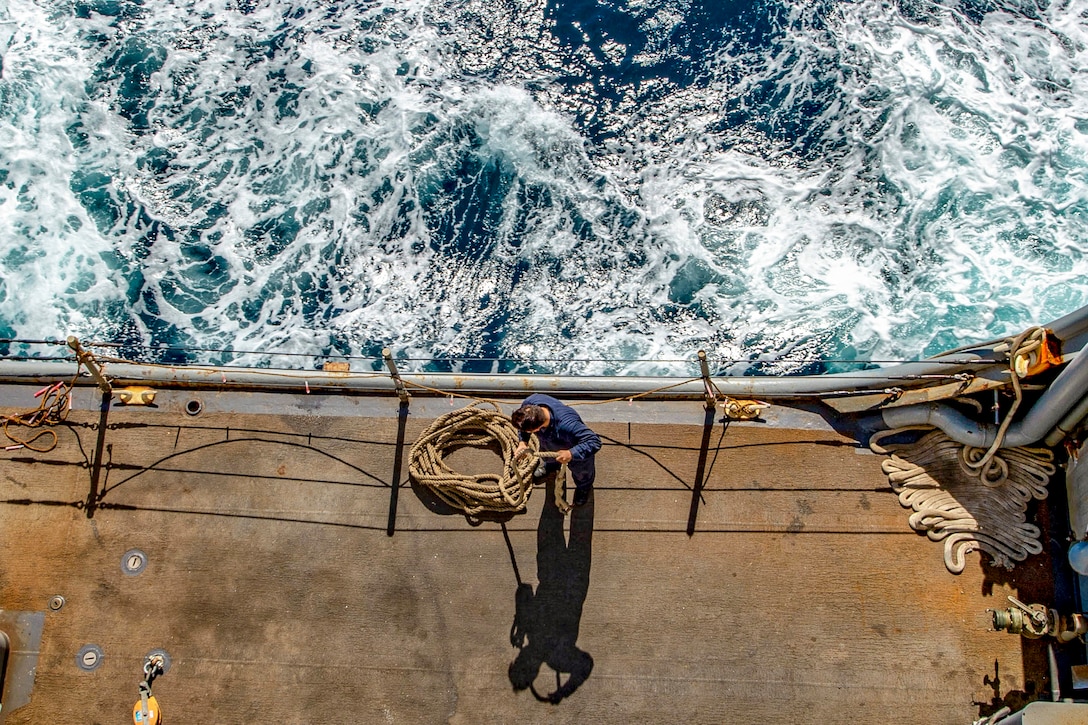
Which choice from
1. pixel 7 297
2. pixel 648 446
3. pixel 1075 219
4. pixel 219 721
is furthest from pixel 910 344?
pixel 7 297

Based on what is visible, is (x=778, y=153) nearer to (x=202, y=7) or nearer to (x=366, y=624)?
(x=366, y=624)

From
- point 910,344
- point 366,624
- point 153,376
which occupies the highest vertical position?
point 910,344

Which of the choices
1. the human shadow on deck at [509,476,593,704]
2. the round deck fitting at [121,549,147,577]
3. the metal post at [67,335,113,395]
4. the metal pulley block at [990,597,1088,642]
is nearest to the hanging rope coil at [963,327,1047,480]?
the metal pulley block at [990,597,1088,642]

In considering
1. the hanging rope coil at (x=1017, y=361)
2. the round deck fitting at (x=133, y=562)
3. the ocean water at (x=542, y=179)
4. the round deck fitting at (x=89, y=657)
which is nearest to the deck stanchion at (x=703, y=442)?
the ocean water at (x=542, y=179)

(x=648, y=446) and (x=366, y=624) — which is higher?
(x=648, y=446)

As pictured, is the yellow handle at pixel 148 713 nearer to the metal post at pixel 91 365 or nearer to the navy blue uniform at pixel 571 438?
the metal post at pixel 91 365

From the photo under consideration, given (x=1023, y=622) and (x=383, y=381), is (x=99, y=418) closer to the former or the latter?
(x=383, y=381)
